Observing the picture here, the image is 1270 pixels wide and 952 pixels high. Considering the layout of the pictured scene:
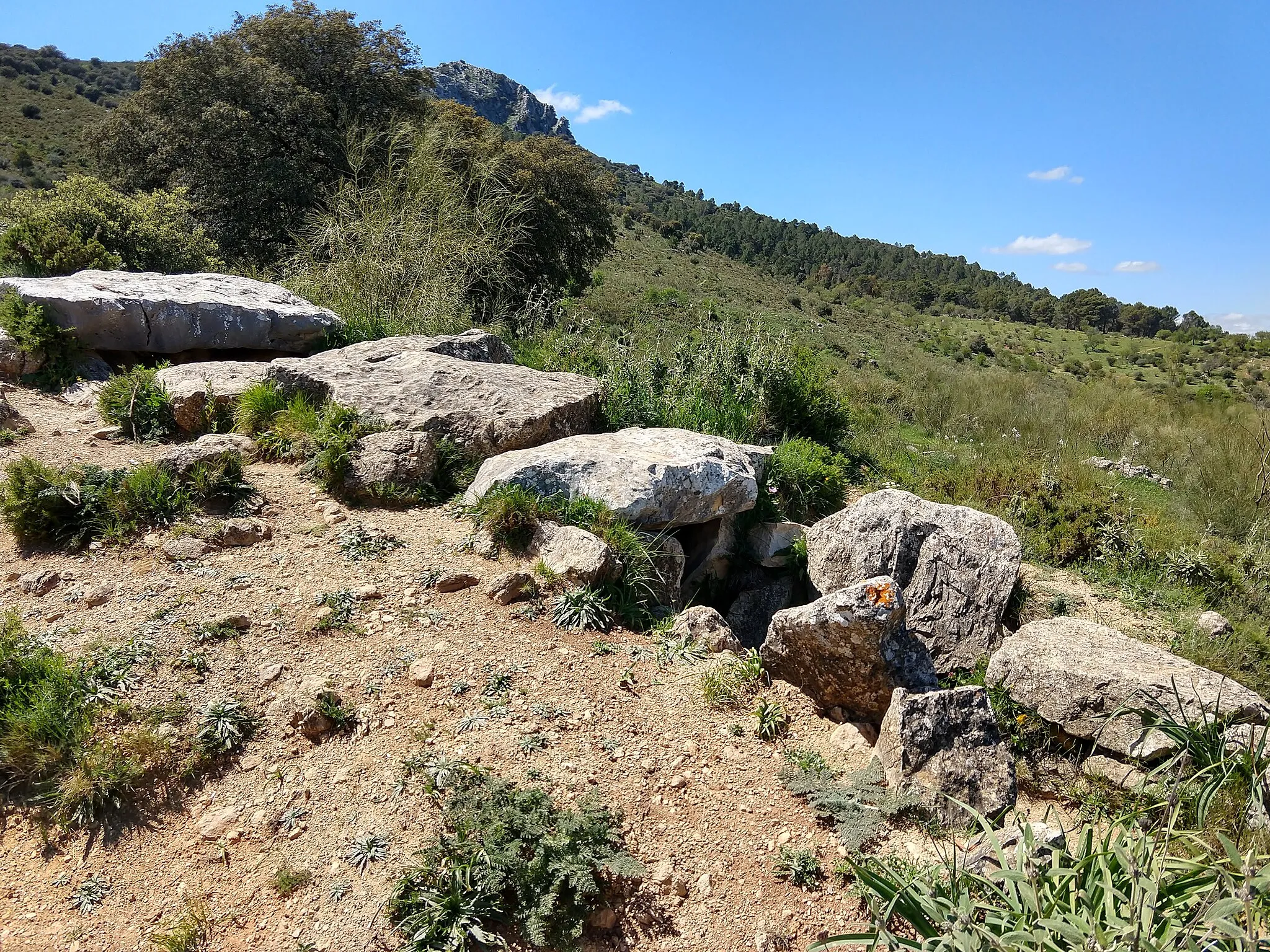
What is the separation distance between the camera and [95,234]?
329 inches

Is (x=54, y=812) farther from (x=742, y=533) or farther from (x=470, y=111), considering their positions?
(x=470, y=111)

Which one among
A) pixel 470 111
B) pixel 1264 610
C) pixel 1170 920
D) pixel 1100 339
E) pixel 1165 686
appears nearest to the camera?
pixel 1170 920

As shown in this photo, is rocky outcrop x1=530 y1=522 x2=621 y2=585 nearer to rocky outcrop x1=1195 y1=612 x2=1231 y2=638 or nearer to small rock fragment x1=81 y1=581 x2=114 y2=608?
small rock fragment x1=81 y1=581 x2=114 y2=608

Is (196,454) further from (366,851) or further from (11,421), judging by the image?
(366,851)

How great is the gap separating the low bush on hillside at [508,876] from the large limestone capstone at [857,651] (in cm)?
156

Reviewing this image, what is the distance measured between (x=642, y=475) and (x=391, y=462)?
6.20 ft

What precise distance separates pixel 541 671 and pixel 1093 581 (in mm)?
4799

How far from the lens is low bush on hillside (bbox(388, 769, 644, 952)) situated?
2.42 meters

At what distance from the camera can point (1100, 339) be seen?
123 ft

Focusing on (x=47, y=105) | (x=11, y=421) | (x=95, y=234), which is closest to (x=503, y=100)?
(x=47, y=105)

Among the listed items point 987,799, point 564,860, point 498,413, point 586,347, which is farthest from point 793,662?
point 586,347

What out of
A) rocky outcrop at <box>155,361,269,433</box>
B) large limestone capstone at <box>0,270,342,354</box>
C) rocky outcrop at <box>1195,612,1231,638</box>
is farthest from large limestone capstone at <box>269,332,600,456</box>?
rocky outcrop at <box>1195,612,1231,638</box>

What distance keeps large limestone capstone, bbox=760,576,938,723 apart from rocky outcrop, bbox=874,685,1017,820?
36 cm

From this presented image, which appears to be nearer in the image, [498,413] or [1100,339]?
[498,413]
